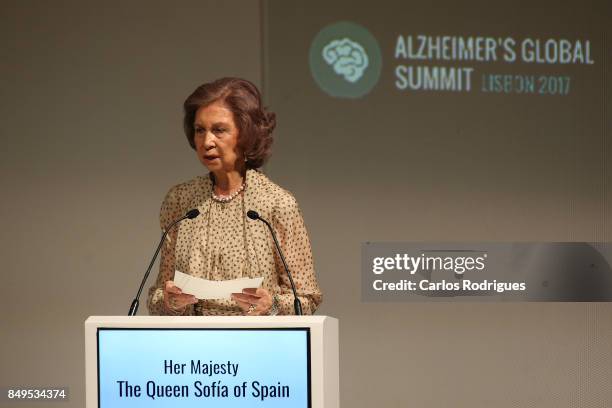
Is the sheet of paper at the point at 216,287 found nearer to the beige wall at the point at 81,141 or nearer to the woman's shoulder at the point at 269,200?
the woman's shoulder at the point at 269,200

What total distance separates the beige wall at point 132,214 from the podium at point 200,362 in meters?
2.17

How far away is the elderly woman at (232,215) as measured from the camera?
269 centimetres

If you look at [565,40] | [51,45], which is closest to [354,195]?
[565,40]

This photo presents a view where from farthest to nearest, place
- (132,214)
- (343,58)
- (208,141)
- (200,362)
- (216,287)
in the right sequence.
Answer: (132,214), (343,58), (208,141), (216,287), (200,362)

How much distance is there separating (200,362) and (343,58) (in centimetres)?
236

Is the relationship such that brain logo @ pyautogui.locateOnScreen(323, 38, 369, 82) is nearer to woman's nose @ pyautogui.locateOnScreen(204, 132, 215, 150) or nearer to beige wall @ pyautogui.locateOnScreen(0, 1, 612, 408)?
beige wall @ pyautogui.locateOnScreen(0, 1, 612, 408)

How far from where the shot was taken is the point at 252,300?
2422 mm

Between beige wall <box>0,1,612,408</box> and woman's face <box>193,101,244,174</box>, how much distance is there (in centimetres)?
166

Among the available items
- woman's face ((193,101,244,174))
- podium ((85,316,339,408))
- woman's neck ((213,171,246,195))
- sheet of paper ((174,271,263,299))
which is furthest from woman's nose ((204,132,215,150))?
podium ((85,316,339,408))

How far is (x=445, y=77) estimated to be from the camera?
14.3ft

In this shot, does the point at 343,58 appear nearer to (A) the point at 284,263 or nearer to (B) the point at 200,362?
(A) the point at 284,263

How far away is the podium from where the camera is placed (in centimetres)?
220

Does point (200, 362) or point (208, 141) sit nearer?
point (200, 362)

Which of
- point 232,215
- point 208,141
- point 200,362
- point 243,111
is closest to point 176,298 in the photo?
point 200,362
